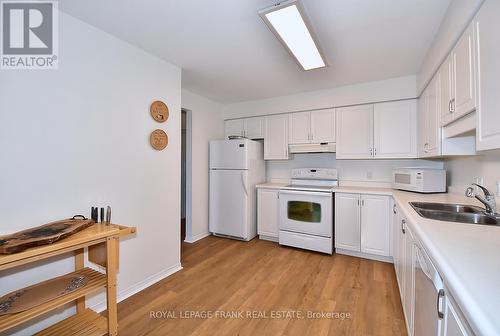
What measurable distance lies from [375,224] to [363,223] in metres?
0.14

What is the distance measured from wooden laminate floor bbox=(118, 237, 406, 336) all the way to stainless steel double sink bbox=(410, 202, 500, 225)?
2.97 ft

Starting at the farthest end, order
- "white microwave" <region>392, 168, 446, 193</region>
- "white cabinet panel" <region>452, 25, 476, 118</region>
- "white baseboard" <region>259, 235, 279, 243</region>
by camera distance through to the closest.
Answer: "white baseboard" <region>259, 235, 279, 243</region>, "white microwave" <region>392, 168, 446, 193</region>, "white cabinet panel" <region>452, 25, 476, 118</region>

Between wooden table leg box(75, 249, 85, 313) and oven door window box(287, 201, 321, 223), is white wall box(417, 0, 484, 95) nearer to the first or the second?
oven door window box(287, 201, 321, 223)

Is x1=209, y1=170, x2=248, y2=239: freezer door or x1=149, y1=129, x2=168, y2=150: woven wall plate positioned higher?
x1=149, y1=129, x2=168, y2=150: woven wall plate

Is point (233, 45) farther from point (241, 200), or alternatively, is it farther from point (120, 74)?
point (241, 200)

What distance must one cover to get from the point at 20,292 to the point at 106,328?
22.2 inches

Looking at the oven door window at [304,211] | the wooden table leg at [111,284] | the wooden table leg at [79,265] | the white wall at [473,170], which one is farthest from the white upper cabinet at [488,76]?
the wooden table leg at [79,265]

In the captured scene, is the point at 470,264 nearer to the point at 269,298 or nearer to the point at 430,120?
the point at 269,298

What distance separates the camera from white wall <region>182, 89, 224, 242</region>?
11.5 feet

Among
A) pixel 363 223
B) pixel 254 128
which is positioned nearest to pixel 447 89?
pixel 363 223

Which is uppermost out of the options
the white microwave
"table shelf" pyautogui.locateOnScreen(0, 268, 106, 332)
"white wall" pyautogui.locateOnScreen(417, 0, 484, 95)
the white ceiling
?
the white ceiling

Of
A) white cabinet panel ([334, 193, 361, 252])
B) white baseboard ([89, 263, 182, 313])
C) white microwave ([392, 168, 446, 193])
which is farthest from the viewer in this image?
white cabinet panel ([334, 193, 361, 252])

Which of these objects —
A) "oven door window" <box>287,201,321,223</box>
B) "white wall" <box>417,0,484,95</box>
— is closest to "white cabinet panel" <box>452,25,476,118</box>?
"white wall" <box>417,0,484,95</box>

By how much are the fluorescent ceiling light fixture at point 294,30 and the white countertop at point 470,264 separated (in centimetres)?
149
